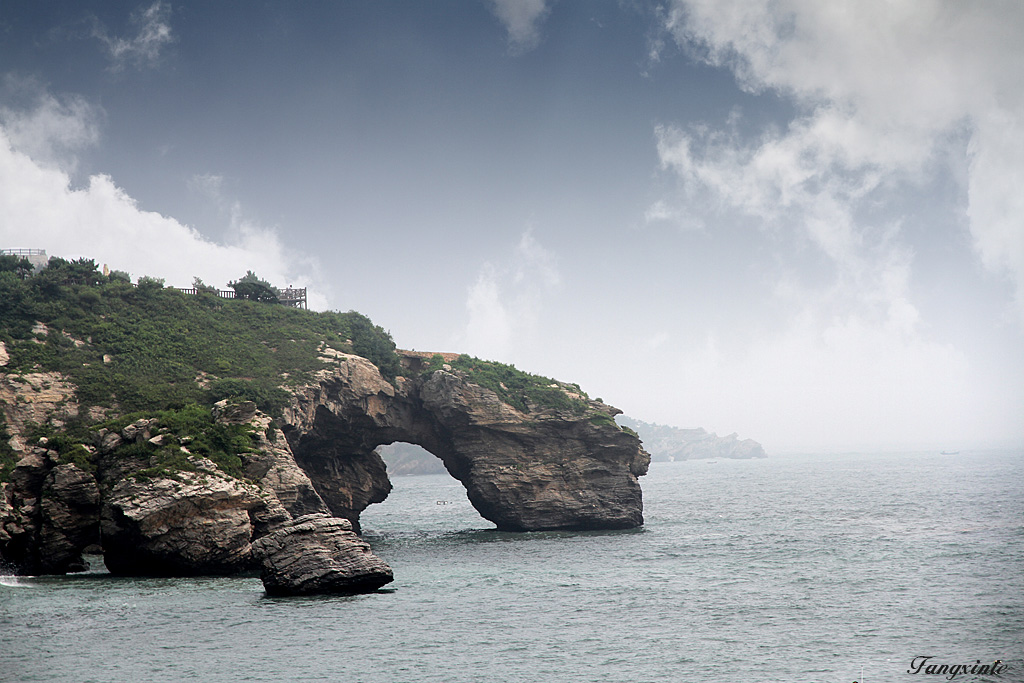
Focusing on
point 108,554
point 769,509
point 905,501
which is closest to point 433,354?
point 108,554

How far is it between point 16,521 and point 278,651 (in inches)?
933

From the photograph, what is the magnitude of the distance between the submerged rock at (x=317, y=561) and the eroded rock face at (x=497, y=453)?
957 inches

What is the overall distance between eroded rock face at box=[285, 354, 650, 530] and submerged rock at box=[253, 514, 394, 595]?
24.3 m

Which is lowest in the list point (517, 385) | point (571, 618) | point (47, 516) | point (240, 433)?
point (571, 618)

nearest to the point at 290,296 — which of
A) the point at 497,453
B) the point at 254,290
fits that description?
the point at 254,290

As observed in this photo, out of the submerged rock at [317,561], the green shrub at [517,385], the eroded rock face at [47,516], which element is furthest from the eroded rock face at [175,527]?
the green shrub at [517,385]

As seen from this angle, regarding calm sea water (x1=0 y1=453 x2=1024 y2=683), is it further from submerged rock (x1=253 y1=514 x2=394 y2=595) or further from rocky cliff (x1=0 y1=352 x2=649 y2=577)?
rocky cliff (x1=0 y1=352 x2=649 y2=577)

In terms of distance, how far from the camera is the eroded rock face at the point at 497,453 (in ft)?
201

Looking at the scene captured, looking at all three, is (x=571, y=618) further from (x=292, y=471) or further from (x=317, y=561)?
(x=292, y=471)

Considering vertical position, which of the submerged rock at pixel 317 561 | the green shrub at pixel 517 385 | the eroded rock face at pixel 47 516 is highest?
the green shrub at pixel 517 385

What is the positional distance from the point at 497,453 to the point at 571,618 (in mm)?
32898

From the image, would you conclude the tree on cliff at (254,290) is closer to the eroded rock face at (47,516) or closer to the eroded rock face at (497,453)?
the eroded rock face at (497,453)

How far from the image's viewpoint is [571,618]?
30.0m

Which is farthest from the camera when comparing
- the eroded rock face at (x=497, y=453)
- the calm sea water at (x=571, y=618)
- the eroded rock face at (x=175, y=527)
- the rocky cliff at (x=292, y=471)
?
the eroded rock face at (x=497, y=453)
